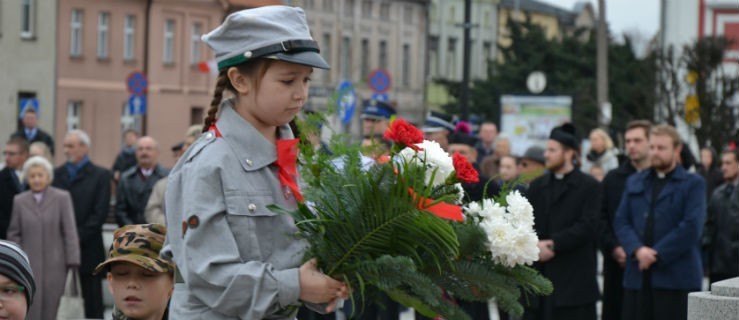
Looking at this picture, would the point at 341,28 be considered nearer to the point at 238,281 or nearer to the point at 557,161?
the point at 557,161

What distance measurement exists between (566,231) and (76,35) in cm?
5268

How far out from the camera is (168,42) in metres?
69.4

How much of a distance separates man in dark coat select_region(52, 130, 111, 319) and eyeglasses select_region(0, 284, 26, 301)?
10270 millimetres

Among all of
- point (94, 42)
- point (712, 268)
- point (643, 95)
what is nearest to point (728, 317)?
point (712, 268)

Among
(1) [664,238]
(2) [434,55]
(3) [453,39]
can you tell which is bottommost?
(1) [664,238]

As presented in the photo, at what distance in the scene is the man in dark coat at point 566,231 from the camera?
12.8 m

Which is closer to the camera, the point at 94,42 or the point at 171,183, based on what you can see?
the point at 171,183

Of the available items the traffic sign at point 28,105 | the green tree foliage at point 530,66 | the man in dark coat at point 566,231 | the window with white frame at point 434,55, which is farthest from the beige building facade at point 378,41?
the man in dark coat at point 566,231

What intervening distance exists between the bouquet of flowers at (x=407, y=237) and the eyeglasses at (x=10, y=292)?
4.63 ft

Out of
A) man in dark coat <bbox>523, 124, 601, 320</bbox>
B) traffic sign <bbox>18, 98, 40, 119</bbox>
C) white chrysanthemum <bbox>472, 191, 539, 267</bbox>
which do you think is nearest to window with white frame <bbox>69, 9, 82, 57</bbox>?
traffic sign <bbox>18, 98, 40, 119</bbox>

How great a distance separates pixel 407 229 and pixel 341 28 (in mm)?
75143

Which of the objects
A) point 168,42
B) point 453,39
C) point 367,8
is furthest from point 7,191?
point 453,39

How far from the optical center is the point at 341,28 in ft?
261

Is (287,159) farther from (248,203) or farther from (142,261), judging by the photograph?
(142,261)
